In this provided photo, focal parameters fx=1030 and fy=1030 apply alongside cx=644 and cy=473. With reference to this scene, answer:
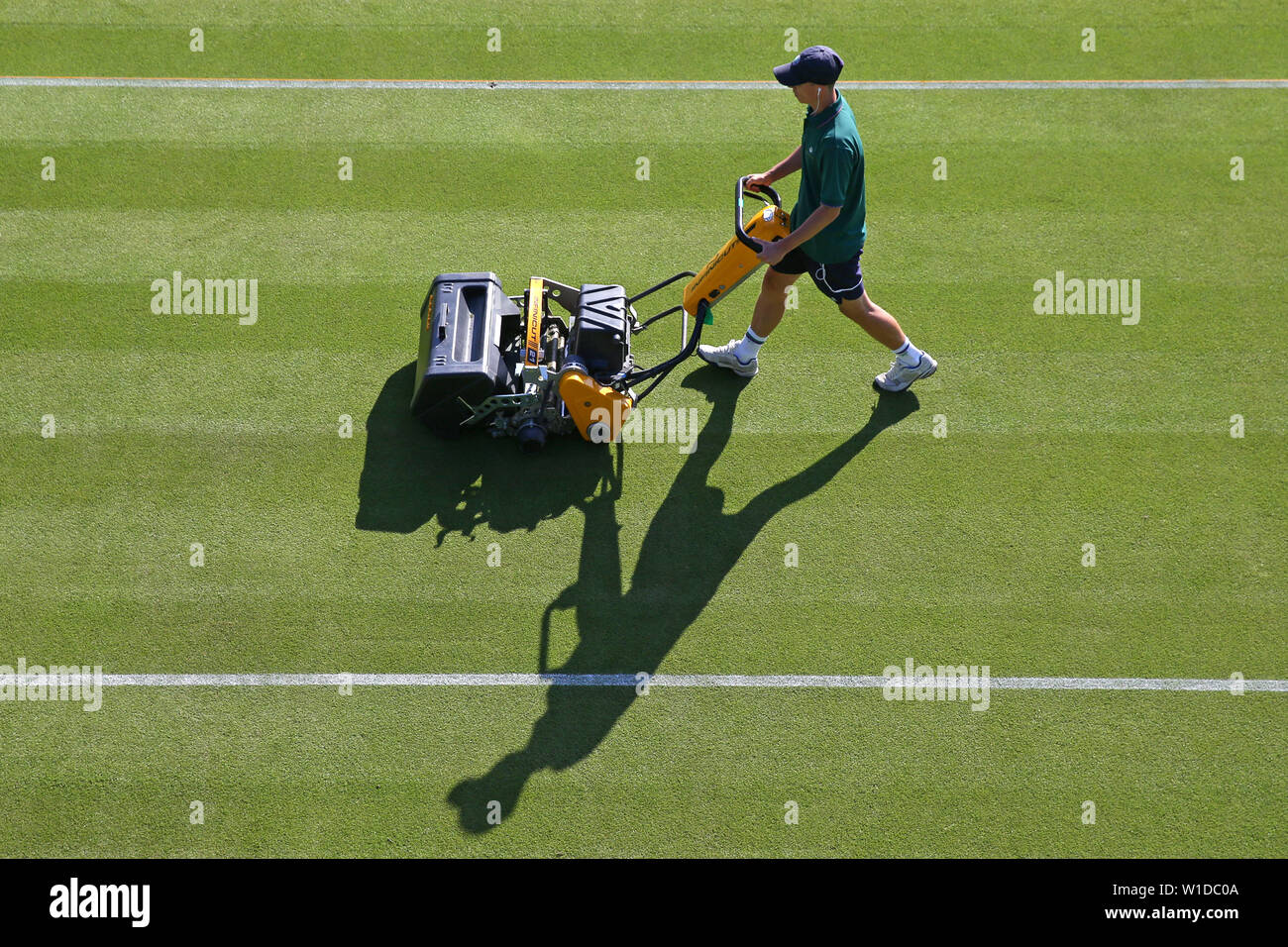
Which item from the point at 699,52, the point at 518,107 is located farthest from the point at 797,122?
the point at 518,107

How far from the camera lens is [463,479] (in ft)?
26.1

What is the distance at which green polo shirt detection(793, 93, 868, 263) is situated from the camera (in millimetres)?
6984

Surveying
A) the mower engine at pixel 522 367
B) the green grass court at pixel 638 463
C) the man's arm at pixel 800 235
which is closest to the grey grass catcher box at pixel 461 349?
the mower engine at pixel 522 367

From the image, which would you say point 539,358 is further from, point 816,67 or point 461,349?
point 816,67

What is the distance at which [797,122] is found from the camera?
1073 cm

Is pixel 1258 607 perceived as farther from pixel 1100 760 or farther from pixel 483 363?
pixel 483 363

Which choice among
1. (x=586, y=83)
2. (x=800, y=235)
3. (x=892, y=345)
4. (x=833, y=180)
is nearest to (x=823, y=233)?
(x=800, y=235)

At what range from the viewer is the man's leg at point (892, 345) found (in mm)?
7953

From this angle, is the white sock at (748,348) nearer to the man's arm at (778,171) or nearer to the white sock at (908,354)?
the white sock at (908,354)

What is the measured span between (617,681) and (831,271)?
11.1 ft

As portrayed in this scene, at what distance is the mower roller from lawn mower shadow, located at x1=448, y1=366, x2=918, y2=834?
744 millimetres

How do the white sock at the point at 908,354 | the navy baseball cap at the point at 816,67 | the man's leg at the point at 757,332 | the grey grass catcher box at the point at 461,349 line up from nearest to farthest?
the navy baseball cap at the point at 816,67 → the grey grass catcher box at the point at 461,349 → the man's leg at the point at 757,332 → the white sock at the point at 908,354

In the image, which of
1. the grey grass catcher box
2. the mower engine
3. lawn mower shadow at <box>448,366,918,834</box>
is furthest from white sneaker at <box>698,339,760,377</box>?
the grey grass catcher box

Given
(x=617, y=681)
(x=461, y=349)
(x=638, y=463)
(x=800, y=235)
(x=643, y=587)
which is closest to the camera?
(x=617, y=681)
